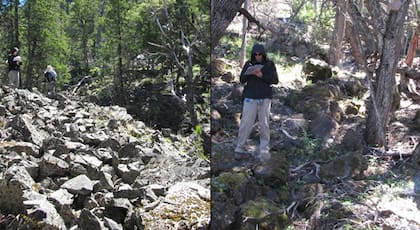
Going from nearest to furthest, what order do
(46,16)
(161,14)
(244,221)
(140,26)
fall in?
(244,221) < (161,14) < (140,26) < (46,16)

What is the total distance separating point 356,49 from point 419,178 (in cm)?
79

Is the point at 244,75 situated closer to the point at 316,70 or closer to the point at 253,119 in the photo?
the point at 253,119

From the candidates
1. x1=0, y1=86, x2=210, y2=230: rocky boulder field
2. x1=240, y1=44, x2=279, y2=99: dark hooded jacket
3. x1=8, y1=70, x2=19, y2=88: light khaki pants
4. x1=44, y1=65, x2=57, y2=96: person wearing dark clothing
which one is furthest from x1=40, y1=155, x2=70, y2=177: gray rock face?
x1=44, y1=65, x2=57, y2=96: person wearing dark clothing

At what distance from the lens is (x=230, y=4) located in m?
1.75

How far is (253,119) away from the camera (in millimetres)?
1556

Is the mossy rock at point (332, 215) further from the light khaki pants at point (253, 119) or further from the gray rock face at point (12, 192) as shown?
the gray rock face at point (12, 192)

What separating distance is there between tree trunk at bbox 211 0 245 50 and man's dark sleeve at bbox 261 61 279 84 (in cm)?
24

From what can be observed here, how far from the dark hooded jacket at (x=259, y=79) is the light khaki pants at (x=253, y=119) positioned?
21 millimetres

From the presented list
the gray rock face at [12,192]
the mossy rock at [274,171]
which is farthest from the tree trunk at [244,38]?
the gray rock face at [12,192]

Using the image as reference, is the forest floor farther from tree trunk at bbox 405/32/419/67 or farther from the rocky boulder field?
tree trunk at bbox 405/32/419/67

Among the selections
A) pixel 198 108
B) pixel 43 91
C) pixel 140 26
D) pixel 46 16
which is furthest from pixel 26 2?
pixel 198 108

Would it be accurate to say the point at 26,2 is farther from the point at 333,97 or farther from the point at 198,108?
the point at 333,97

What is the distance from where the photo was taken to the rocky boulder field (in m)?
1.68

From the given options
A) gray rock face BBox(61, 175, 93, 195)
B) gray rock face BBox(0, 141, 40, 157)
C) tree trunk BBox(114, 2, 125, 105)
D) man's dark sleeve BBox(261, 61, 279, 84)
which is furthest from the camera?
tree trunk BBox(114, 2, 125, 105)
